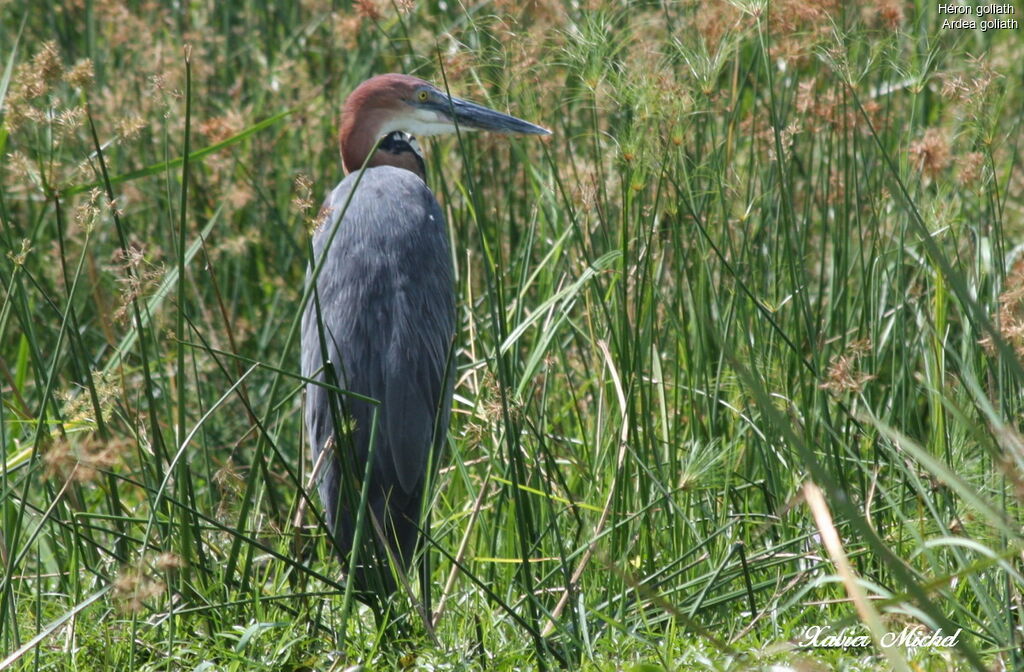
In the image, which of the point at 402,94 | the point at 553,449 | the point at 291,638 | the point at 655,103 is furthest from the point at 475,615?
the point at 402,94

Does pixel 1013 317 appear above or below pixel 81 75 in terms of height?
below

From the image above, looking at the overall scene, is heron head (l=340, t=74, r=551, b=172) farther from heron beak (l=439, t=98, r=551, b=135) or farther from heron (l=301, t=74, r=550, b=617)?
heron (l=301, t=74, r=550, b=617)

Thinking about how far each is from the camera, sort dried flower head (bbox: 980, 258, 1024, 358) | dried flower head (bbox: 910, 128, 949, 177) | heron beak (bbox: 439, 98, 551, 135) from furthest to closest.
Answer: heron beak (bbox: 439, 98, 551, 135), dried flower head (bbox: 910, 128, 949, 177), dried flower head (bbox: 980, 258, 1024, 358)

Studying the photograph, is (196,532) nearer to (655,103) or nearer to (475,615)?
(475,615)

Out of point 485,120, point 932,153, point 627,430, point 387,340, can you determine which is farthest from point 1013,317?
point 485,120

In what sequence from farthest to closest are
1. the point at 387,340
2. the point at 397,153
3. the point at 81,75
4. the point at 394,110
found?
the point at 397,153 → the point at 394,110 → the point at 387,340 → the point at 81,75

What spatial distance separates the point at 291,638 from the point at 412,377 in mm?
781

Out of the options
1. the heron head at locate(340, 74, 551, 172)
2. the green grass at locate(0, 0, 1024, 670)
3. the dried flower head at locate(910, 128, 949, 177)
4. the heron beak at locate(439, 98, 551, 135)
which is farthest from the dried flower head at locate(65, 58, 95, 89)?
the dried flower head at locate(910, 128, 949, 177)

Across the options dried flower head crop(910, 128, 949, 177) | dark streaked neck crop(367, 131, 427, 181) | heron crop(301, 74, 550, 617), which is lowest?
heron crop(301, 74, 550, 617)

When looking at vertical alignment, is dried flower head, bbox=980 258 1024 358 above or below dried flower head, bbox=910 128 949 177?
below

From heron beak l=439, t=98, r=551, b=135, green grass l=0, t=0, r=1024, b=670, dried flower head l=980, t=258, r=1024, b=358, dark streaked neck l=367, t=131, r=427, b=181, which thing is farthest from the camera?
dark streaked neck l=367, t=131, r=427, b=181
